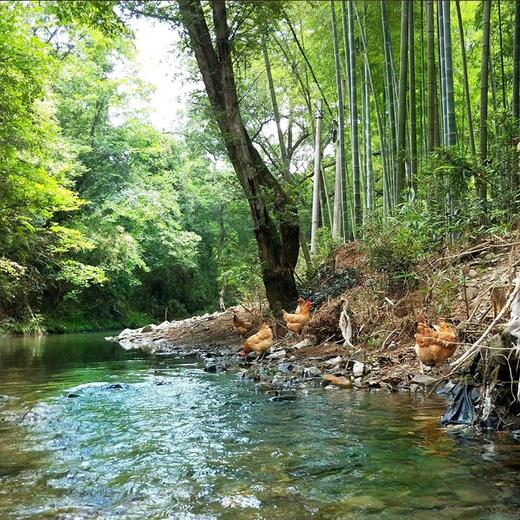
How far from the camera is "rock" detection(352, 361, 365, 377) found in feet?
17.3

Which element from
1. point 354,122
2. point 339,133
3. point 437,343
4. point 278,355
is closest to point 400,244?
point 278,355

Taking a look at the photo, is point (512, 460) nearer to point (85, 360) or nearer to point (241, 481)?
point (241, 481)

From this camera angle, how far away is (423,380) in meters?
4.61

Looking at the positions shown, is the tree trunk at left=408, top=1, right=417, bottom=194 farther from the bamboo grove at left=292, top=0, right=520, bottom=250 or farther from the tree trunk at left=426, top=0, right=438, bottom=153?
the tree trunk at left=426, top=0, right=438, bottom=153

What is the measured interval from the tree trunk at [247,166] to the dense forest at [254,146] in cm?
3

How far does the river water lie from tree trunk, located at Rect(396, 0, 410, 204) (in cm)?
413

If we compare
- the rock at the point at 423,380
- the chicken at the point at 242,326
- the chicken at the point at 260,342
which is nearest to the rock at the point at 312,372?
the rock at the point at 423,380

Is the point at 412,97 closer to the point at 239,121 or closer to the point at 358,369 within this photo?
the point at 239,121

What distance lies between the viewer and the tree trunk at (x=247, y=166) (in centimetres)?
784

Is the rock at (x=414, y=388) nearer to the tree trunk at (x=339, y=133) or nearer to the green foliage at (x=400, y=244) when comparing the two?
the green foliage at (x=400, y=244)

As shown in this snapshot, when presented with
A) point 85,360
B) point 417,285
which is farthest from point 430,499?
point 85,360

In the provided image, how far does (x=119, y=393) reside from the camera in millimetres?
5055

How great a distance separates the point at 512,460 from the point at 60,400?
3602mm

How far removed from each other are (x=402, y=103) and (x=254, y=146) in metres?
2.97
